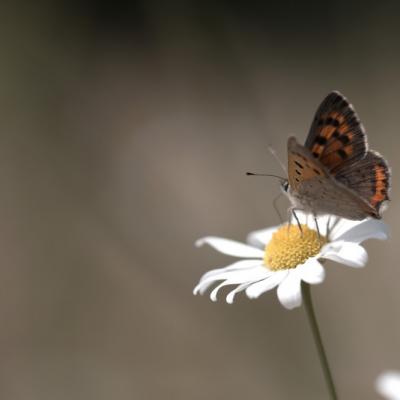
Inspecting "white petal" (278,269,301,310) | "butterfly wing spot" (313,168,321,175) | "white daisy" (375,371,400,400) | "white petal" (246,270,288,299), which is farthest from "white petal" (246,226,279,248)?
"white daisy" (375,371,400,400)

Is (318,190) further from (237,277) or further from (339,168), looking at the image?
(237,277)

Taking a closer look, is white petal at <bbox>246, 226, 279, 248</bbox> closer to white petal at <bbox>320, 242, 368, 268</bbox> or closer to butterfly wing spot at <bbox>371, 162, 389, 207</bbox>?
white petal at <bbox>320, 242, 368, 268</bbox>

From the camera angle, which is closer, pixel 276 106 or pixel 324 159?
pixel 324 159

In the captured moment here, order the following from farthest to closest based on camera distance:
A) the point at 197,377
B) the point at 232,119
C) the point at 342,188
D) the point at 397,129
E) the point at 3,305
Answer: the point at 232,119
the point at 397,129
the point at 3,305
the point at 197,377
the point at 342,188

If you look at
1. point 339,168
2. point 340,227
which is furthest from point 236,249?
point 339,168

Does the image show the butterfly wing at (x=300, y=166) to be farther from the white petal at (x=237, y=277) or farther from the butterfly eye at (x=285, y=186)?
the white petal at (x=237, y=277)

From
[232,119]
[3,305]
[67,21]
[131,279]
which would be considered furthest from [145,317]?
[67,21]

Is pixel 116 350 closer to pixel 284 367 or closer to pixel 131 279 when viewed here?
pixel 131 279

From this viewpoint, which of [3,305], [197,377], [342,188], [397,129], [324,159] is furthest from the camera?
[397,129]
